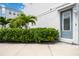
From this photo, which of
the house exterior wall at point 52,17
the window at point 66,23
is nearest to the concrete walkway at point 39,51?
the house exterior wall at point 52,17

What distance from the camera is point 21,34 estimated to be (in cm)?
1125

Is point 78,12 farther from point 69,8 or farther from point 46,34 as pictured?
point 46,34

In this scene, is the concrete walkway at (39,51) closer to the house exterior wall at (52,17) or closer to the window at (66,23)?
the house exterior wall at (52,17)

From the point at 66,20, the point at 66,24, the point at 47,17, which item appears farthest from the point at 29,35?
the point at 47,17

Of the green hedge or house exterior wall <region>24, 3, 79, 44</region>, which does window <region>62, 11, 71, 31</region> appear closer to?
house exterior wall <region>24, 3, 79, 44</region>

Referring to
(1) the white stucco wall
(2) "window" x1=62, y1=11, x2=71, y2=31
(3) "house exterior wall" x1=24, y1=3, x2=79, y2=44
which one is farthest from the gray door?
(1) the white stucco wall

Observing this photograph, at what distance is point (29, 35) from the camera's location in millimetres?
11180

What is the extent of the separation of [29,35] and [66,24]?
3.40 m

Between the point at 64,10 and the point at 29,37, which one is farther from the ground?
the point at 64,10

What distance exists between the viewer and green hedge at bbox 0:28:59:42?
10.9m

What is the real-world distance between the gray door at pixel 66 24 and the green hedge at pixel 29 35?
0.88 m

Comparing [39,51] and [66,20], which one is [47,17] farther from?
[39,51]

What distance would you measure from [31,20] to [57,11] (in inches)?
108

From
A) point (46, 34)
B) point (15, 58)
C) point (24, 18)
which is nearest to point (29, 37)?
point (46, 34)
